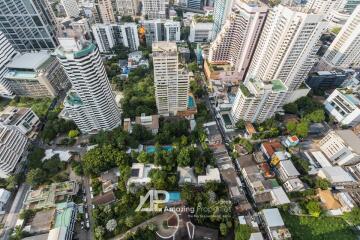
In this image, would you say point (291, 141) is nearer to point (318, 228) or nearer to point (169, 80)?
point (318, 228)

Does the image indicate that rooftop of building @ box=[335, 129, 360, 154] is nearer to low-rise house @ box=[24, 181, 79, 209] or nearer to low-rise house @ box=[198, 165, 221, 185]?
low-rise house @ box=[198, 165, 221, 185]

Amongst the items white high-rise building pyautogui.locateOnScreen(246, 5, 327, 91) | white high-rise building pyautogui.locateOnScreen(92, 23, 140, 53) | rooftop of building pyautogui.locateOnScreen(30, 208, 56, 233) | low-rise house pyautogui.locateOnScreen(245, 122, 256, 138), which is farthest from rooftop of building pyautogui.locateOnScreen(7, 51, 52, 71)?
white high-rise building pyautogui.locateOnScreen(246, 5, 327, 91)

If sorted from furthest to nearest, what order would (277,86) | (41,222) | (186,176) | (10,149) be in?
(277,86), (186,176), (10,149), (41,222)

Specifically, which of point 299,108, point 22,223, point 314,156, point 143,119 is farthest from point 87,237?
point 299,108

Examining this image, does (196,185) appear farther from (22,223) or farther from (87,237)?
(22,223)

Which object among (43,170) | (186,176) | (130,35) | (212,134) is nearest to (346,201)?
(212,134)

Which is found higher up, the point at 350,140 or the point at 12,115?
the point at 350,140
